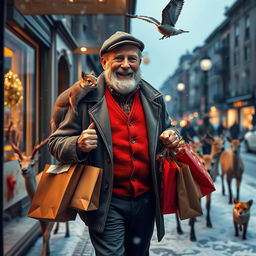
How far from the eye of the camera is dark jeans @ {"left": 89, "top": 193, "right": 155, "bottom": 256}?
2.49 meters

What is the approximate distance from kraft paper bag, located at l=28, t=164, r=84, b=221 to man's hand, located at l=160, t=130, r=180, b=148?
635mm

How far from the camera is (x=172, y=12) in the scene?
2.51 m

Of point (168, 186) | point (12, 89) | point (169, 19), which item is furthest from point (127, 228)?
point (12, 89)

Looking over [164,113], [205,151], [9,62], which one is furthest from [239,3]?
[164,113]

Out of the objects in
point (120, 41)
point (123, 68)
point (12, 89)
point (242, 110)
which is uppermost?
point (242, 110)

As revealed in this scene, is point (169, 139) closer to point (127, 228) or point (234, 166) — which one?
point (127, 228)

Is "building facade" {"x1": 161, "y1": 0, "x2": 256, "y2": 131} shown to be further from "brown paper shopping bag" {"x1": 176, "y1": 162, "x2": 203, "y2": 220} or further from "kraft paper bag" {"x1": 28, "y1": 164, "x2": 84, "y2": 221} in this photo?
"kraft paper bag" {"x1": 28, "y1": 164, "x2": 84, "y2": 221}

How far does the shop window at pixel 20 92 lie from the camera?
5.64 m

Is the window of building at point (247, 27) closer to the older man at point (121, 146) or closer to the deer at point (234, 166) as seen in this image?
the deer at point (234, 166)

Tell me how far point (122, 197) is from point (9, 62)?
4127mm

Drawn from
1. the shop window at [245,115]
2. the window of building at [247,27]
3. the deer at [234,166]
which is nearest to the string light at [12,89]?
the deer at [234,166]

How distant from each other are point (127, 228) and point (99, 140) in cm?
75

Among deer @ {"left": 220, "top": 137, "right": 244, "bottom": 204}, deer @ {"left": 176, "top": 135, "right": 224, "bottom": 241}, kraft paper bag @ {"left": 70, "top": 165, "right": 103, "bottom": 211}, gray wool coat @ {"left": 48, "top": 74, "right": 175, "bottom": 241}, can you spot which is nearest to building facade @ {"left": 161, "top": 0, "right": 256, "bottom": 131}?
deer @ {"left": 220, "top": 137, "right": 244, "bottom": 204}

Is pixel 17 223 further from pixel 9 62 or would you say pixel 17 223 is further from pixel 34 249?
pixel 9 62
